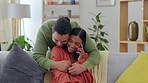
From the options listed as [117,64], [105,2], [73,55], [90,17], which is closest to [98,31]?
[90,17]

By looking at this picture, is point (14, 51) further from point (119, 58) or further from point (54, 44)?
point (119, 58)

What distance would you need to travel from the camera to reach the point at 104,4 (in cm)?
466

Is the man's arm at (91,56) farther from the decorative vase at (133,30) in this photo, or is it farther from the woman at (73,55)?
the decorative vase at (133,30)

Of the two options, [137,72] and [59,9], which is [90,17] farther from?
[137,72]

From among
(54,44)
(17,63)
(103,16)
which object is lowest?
(17,63)

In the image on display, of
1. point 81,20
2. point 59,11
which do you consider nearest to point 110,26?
point 81,20

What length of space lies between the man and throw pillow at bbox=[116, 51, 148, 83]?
0.26 m

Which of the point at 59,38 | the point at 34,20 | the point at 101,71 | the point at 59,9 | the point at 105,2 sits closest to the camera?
the point at 59,38

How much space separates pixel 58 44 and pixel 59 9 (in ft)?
9.16

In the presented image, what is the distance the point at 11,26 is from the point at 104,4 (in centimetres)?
170

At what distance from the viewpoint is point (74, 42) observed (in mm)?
2055

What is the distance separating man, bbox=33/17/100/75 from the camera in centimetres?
203

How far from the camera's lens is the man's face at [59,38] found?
79.1 inches

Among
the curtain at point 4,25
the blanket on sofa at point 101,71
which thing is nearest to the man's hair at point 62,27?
the blanket on sofa at point 101,71
